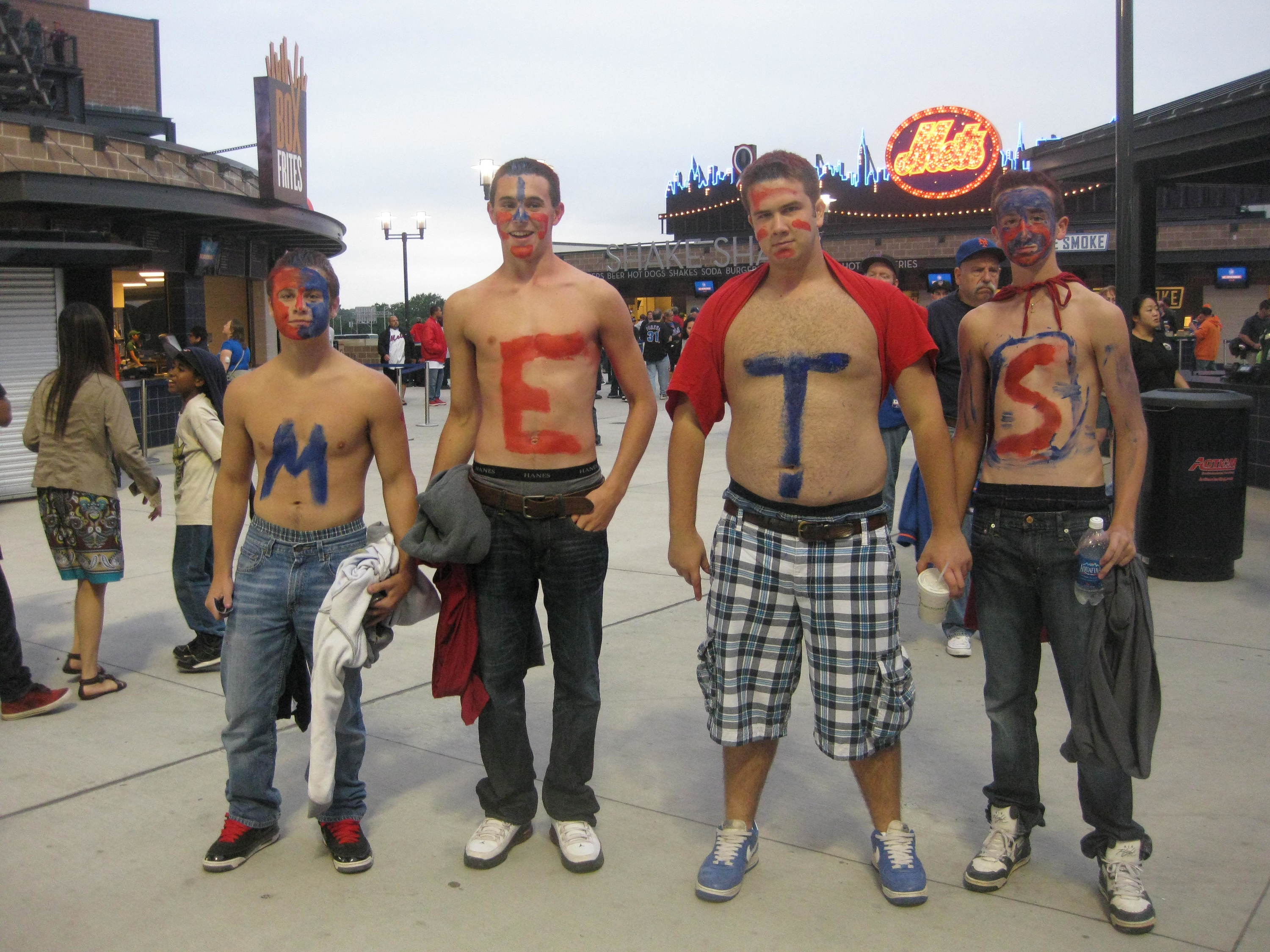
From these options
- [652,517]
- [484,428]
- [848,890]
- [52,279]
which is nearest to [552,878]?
[848,890]

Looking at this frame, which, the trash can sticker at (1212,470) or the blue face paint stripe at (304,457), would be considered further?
the trash can sticker at (1212,470)

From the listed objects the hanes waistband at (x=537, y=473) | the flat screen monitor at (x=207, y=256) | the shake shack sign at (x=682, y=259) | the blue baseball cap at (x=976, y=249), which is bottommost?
the hanes waistband at (x=537, y=473)

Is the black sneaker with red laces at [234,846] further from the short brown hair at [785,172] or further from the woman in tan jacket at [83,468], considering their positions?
the short brown hair at [785,172]

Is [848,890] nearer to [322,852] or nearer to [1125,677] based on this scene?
[1125,677]

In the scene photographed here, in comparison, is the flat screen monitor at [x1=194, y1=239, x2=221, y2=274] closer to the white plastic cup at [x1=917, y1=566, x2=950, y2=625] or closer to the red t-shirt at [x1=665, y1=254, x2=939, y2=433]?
the red t-shirt at [x1=665, y1=254, x2=939, y2=433]

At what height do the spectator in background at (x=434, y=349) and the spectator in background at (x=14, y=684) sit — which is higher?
the spectator in background at (x=434, y=349)

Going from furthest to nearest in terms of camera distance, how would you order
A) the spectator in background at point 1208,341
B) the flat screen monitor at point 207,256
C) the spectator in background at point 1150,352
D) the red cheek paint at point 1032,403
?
the spectator in background at point 1208,341 < the flat screen monitor at point 207,256 < the spectator in background at point 1150,352 < the red cheek paint at point 1032,403

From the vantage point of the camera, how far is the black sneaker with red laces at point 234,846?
10.9 ft

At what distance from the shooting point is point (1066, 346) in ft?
10.2

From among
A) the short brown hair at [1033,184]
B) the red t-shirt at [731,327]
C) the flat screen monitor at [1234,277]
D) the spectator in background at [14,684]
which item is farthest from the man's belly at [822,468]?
the flat screen monitor at [1234,277]

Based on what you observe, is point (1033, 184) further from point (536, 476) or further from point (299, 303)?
point (299, 303)

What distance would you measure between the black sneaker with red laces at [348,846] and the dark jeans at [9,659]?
2.01 m

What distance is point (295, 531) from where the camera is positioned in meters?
3.39

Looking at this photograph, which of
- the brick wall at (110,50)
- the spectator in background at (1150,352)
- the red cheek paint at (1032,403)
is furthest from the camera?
the brick wall at (110,50)
